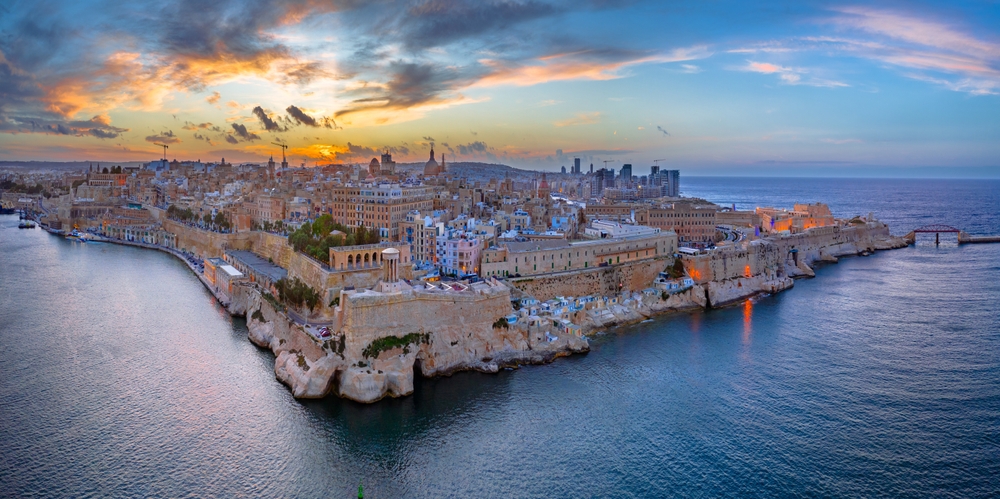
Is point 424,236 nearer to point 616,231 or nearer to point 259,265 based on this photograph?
point 259,265

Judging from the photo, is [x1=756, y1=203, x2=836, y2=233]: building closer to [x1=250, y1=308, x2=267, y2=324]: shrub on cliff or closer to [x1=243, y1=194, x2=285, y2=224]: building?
[x1=243, y1=194, x2=285, y2=224]: building

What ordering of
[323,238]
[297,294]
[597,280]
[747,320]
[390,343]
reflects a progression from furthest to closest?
1. [597,280]
2. [323,238]
3. [747,320]
4. [297,294]
5. [390,343]

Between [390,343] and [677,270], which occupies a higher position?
[677,270]

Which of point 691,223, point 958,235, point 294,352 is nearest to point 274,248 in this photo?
point 294,352

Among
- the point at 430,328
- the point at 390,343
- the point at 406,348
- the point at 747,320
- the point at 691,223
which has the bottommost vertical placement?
the point at 747,320

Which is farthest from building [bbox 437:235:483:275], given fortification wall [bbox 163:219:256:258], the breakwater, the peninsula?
fortification wall [bbox 163:219:256:258]

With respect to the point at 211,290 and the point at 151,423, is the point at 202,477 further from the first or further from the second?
the point at 211,290

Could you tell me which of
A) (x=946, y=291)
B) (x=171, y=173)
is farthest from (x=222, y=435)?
(x=171, y=173)
